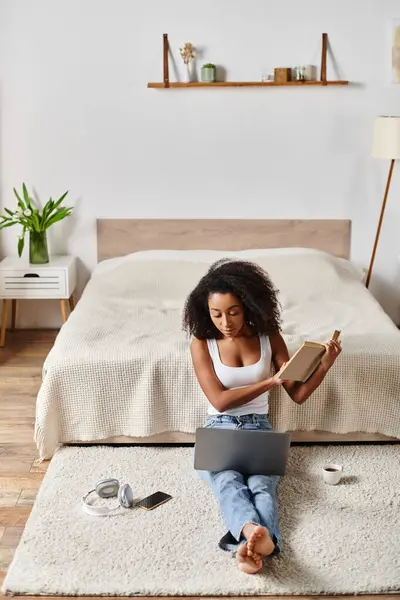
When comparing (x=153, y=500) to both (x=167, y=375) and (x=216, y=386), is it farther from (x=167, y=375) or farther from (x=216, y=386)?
(x=167, y=375)

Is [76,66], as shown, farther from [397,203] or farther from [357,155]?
[397,203]

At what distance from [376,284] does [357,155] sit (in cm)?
71

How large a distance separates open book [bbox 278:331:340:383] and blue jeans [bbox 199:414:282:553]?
10.1 inches

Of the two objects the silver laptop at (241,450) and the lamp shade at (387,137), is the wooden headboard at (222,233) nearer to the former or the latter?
the lamp shade at (387,137)

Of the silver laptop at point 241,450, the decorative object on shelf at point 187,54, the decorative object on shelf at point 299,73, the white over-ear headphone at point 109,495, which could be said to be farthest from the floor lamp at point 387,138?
the white over-ear headphone at point 109,495

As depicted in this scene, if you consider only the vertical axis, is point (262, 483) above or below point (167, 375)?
below

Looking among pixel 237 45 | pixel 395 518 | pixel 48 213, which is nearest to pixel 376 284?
pixel 237 45

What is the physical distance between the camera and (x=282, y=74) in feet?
14.1

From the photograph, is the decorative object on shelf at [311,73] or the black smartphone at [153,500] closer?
the black smartphone at [153,500]

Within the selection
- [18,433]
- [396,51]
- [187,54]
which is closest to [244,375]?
[18,433]

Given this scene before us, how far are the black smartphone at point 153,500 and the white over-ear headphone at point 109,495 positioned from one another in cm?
3

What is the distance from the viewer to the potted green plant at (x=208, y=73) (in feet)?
14.0

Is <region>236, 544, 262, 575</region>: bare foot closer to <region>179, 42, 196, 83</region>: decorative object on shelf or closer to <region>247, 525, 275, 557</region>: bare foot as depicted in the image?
<region>247, 525, 275, 557</region>: bare foot

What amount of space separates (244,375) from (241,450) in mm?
267
